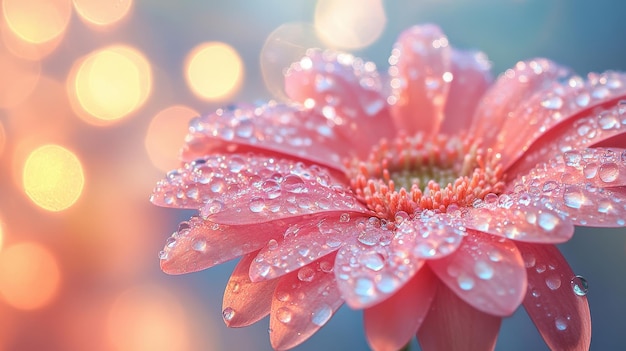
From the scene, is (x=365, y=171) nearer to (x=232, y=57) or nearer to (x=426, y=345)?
(x=426, y=345)

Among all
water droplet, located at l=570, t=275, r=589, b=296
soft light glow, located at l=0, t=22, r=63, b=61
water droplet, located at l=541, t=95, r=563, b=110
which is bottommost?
water droplet, located at l=570, t=275, r=589, b=296

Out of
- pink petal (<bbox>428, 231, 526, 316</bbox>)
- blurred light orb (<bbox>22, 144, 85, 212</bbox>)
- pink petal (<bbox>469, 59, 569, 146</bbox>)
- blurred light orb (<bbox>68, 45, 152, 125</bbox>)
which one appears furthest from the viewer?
blurred light orb (<bbox>68, 45, 152, 125</bbox>)

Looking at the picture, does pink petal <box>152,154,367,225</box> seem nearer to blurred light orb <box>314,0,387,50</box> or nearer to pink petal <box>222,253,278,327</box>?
pink petal <box>222,253,278,327</box>

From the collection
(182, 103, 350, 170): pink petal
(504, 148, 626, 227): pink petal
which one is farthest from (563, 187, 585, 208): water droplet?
(182, 103, 350, 170): pink petal

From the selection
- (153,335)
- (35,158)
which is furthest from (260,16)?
(153,335)

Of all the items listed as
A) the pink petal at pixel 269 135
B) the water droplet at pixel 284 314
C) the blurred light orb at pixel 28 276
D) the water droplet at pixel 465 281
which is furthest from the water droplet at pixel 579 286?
the blurred light orb at pixel 28 276

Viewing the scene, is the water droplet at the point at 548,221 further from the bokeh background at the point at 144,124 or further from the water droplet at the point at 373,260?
the bokeh background at the point at 144,124

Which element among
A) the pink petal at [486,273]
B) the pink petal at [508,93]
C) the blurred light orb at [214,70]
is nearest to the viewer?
the pink petal at [486,273]
